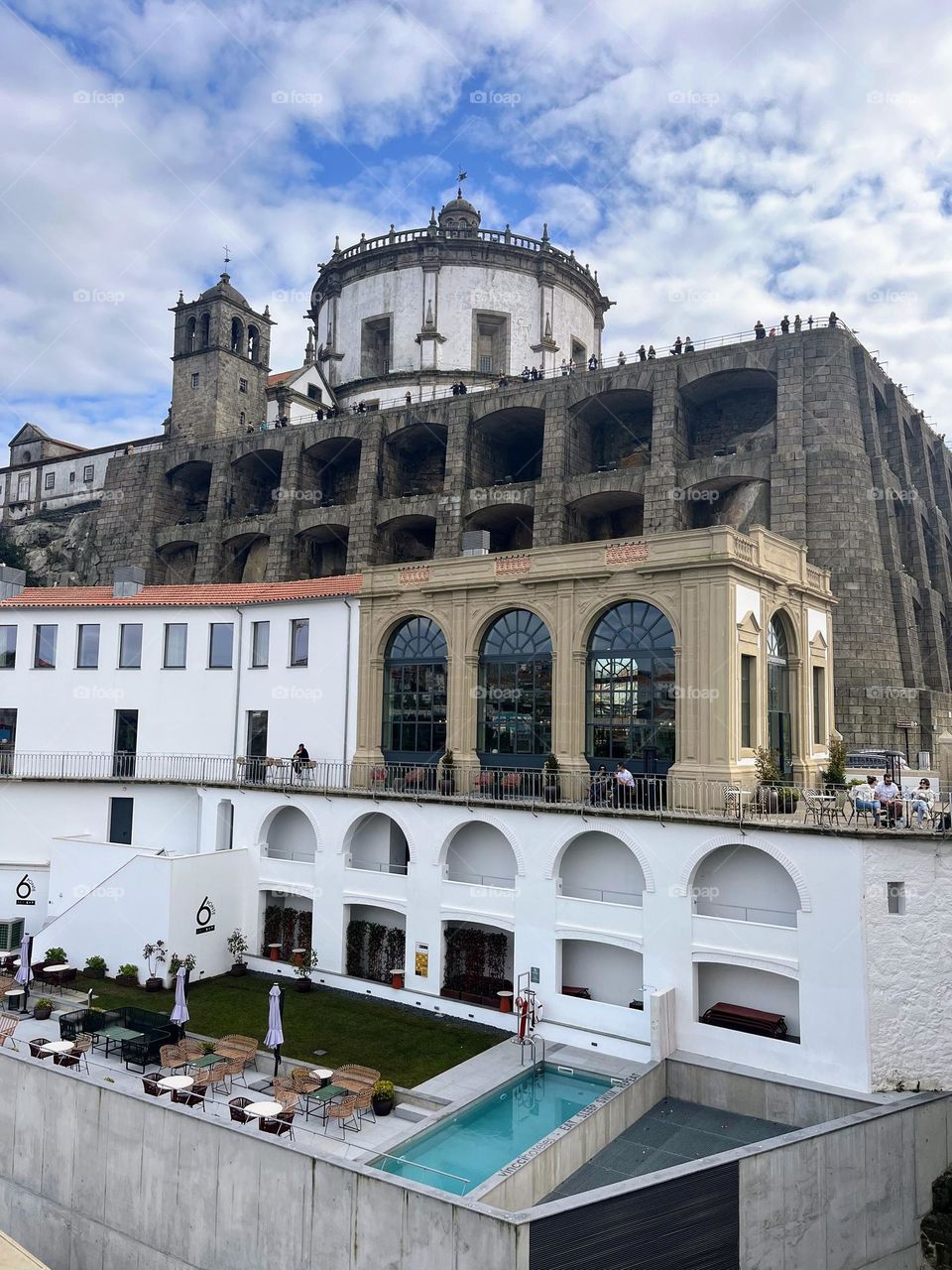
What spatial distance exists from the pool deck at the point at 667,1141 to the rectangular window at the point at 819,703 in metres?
13.2

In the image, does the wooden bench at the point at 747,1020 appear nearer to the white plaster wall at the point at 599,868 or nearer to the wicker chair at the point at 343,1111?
the white plaster wall at the point at 599,868

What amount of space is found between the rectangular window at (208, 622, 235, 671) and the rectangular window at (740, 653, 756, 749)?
1728 cm

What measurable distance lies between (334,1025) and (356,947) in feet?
11.9

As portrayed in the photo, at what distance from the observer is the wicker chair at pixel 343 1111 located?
17969 millimetres

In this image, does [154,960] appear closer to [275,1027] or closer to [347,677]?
[275,1027]

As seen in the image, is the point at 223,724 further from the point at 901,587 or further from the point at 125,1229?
the point at 901,587

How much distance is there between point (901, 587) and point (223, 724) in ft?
87.4

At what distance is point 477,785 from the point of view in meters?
26.2

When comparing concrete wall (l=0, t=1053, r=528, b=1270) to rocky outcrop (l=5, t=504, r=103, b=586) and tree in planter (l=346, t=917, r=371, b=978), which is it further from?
rocky outcrop (l=5, t=504, r=103, b=586)

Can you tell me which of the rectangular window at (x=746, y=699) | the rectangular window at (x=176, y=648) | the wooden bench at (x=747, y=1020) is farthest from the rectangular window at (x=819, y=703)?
the rectangular window at (x=176, y=648)

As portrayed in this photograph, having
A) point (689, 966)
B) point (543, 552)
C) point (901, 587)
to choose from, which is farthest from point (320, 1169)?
point (901, 587)

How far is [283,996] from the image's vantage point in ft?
84.2

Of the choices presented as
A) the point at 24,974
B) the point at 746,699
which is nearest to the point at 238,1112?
the point at 24,974

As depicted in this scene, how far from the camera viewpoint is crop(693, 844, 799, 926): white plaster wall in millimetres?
21125
